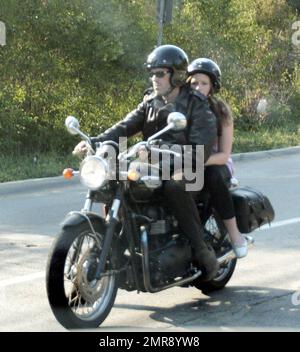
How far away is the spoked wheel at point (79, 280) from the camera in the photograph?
218 inches

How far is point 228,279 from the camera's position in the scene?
7.05 metres

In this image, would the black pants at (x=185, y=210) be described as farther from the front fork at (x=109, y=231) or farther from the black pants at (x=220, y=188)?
the front fork at (x=109, y=231)

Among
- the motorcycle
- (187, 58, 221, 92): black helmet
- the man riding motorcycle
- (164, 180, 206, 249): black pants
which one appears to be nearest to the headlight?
the motorcycle

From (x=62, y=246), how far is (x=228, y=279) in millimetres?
1926

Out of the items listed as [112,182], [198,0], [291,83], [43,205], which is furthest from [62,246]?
[291,83]

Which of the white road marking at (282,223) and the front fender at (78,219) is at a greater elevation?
the front fender at (78,219)

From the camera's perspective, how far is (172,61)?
20.1 ft

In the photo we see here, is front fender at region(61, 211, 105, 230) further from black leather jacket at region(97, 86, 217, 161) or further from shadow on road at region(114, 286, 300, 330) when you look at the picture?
shadow on road at region(114, 286, 300, 330)

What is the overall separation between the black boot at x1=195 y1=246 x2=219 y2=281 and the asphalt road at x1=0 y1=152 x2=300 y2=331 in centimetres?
27

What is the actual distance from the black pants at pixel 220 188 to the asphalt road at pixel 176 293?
0.70 meters

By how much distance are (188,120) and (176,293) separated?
1.41 m

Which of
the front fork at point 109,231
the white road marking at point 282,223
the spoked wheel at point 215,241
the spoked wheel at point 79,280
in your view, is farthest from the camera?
the white road marking at point 282,223

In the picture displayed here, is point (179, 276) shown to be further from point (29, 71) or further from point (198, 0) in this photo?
point (198, 0)

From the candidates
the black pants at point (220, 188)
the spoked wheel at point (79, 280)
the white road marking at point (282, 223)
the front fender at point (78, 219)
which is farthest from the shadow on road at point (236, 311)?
the white road marking at point (282, 223)
